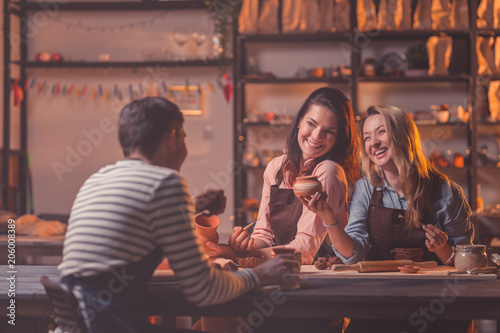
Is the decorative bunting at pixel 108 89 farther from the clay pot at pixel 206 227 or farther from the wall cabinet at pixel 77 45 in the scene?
the clay pot at pixel 206 227

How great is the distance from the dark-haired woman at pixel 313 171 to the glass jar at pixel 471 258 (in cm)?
53

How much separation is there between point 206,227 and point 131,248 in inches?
22.0

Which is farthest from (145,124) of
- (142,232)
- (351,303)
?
(351,303)

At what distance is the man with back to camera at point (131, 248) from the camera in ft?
4.40

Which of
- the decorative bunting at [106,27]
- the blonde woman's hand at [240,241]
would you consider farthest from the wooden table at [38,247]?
the decorative bunting at [106,27]

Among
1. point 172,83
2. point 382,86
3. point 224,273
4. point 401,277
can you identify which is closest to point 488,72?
point 382,86

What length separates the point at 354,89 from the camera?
4816mm

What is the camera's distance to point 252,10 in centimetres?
488

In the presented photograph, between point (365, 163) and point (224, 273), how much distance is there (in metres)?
0.98

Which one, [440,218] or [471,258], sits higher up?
[440,218]

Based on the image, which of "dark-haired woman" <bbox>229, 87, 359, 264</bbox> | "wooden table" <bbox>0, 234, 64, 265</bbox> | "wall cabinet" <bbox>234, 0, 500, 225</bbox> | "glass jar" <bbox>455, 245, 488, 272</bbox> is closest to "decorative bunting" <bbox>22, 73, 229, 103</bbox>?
"wall cabinet" <bbox>234, 0, 500, 225</bbox>

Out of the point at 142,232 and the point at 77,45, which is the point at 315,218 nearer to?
the point at 142,232

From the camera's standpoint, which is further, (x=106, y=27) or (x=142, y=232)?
(x=106, y=27)

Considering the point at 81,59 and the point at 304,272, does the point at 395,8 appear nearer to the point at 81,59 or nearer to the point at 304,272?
the point at 81,59
